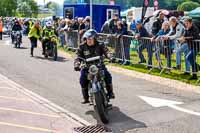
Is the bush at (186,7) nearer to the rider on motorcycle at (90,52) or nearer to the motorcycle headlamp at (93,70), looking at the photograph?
the rider on motorcycle at (90,52)

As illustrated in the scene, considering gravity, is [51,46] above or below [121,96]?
above

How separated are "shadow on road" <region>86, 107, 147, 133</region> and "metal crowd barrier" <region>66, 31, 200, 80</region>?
98.3 inches

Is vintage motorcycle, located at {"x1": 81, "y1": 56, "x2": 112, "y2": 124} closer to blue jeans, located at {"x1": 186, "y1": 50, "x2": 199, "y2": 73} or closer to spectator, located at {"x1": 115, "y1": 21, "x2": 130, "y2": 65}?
blue jeans, located at {"x1": 186, "y1": 50, "x2": 199, "y2": 73}

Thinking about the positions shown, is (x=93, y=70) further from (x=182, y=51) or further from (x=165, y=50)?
(x=165, y=50)

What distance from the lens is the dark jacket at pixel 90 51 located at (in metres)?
9.91

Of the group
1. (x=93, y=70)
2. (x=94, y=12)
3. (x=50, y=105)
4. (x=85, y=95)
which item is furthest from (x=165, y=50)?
(x=94, y=12)

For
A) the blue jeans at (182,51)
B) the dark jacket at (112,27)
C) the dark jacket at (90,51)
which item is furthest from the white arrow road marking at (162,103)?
the dark jacket at (112,27)

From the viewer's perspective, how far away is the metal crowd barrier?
1379 cm

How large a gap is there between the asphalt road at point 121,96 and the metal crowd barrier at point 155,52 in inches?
46.0

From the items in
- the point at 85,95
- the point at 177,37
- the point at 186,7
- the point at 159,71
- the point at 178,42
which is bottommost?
the point at 159,71

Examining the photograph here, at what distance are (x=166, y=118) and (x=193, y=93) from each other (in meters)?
2.96

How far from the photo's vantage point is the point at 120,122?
30.3 ft

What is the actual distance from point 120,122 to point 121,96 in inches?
107

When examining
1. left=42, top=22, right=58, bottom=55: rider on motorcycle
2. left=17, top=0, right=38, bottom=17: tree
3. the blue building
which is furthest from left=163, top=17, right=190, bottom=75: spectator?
left=17, top=0, right=38, bottom=17: tree
